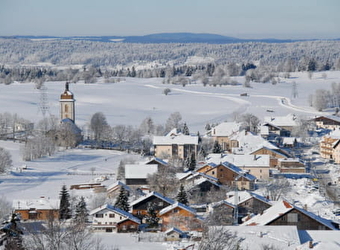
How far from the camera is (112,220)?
691 inches

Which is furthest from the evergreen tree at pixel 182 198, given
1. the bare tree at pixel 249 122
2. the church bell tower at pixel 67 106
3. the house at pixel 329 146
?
the church bell tower at pixel 67 106

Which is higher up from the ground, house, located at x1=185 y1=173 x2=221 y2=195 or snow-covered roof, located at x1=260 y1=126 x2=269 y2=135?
house, located at x1=185 y1=173 x2=221 y2=195

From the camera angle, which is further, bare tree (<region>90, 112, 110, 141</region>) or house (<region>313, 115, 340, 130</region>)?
house (<region>313, 115, 340, 130</region>)

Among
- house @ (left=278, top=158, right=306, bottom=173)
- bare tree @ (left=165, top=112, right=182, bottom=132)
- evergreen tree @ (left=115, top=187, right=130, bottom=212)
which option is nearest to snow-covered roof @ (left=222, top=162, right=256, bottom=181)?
house @ (left=278, top=158, right=306, bottom=173)

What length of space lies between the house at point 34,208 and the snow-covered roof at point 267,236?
5.71 metres

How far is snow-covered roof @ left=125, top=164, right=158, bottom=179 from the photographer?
2294cm

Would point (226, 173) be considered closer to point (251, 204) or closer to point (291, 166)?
point (291, 166)

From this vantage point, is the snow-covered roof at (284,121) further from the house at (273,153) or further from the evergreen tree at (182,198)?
the evergreen tree at (182,198)

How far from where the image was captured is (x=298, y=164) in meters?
26.0

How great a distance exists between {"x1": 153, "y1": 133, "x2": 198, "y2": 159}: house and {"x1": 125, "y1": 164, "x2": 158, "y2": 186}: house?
605 cm

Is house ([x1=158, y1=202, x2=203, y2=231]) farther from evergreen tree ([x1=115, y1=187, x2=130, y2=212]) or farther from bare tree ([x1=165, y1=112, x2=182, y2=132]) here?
bare tree ([x1=165, y1=112, x2=182, y2=132])

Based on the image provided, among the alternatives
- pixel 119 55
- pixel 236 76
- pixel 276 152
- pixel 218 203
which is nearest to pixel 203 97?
pixel 236 76

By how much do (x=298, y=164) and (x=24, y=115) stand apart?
23500 millimetres

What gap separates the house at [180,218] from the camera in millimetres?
17125
